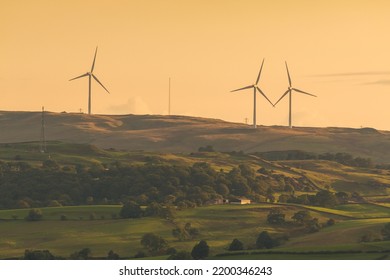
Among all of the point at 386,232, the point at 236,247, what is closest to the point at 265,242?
the point at 236,247

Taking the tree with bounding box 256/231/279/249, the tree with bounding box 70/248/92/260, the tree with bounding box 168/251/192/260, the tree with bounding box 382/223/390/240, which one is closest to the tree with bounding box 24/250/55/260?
the tree with bounding box 70/248/92/260

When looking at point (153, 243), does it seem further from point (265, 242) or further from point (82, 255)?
point (265, 242)

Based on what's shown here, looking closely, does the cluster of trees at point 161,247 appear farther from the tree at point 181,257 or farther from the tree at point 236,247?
the tree at point 181,257

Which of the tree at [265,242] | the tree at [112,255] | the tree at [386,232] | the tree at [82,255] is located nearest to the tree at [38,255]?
the tree at [82,255]

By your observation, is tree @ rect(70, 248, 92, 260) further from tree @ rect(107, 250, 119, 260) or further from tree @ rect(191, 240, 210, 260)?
tree @ rect(191, 240, 210, 260)
